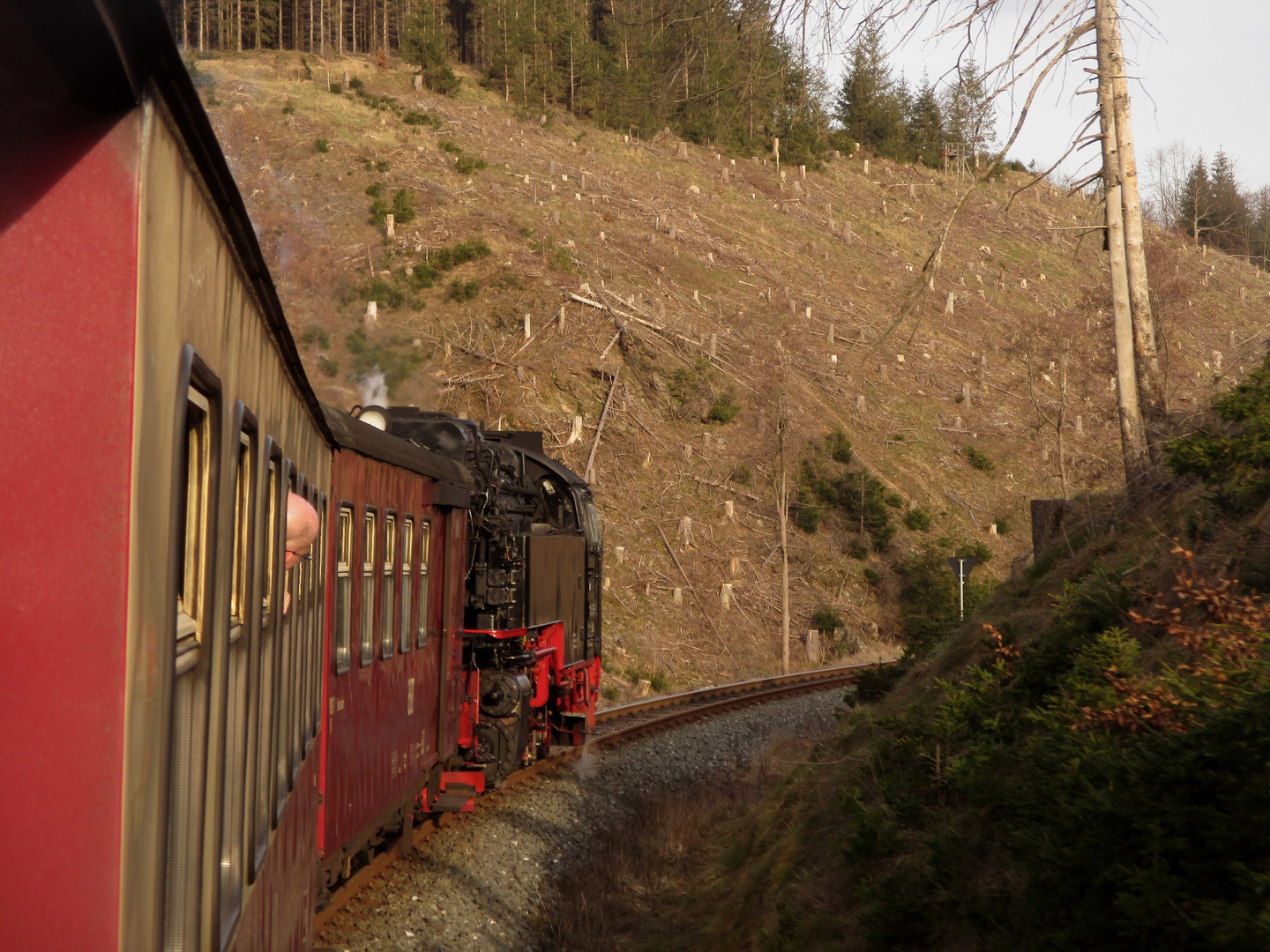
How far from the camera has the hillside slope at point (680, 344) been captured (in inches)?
1346

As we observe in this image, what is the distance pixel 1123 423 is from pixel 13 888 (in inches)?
442

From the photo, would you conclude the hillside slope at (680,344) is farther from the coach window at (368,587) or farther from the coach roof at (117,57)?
the coach roof at (117,57)

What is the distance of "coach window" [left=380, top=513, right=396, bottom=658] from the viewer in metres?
8.01

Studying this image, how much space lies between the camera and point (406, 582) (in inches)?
348

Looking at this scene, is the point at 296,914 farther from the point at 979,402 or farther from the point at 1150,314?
the point at 979,402

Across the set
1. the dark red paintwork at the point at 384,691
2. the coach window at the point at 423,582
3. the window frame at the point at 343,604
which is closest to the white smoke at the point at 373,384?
the dark red paintwork at the point at 384,691

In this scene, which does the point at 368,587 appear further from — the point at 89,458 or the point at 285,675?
the point at 89,458

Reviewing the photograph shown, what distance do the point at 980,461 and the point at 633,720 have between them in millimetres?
31738

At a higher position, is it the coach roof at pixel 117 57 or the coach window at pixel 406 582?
the coach roof at pixel 117 57

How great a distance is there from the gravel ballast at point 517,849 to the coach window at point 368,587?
6.57 ft

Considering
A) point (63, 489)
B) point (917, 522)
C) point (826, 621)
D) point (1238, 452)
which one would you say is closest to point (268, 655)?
point (63, 489)

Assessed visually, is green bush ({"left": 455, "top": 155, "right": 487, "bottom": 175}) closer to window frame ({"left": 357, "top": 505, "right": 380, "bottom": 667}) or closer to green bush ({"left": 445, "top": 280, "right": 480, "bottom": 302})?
green bush ({"left": 445, "top": 280, "right": 480, "bottom": 302})

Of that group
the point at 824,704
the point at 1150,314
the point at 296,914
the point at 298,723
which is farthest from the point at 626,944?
the point at 824,704

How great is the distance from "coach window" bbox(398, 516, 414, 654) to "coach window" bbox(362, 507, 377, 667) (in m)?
0.89
